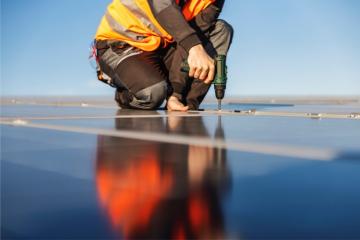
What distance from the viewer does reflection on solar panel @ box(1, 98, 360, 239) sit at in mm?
582

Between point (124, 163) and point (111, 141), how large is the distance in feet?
1.58

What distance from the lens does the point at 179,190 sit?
2.61 ft

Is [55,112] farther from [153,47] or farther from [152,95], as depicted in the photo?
[153,47]

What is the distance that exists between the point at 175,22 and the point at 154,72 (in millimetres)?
498

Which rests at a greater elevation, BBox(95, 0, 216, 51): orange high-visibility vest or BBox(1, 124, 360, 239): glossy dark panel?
BBox(95, 0, 216, 51): orange high-visibility vest

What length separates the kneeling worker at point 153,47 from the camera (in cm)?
341

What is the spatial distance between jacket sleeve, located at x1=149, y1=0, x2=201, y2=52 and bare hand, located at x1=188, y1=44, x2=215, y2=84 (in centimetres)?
10

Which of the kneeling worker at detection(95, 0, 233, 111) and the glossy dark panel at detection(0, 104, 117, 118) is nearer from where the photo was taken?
the glossy dark panel at detection(0, 104, 117, 118)

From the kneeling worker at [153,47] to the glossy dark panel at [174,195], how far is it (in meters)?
2.08

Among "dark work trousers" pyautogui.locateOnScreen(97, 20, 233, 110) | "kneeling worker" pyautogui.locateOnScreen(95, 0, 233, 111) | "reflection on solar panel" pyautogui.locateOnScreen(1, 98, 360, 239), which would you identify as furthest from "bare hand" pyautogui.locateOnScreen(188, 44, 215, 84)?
"reflection on solar panel" pyautogui.locateOnScreen(1, 98, 360, 239)

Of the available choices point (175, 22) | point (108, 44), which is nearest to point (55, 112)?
point (108, 44)

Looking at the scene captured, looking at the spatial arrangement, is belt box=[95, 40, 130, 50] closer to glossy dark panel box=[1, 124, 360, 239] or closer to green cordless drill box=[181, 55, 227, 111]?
green cordless drill box=[181, 55, 227, 111]

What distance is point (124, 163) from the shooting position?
3.59 ft

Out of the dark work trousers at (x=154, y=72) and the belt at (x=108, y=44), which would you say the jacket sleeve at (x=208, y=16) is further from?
the belt at (x=108, y=44)
